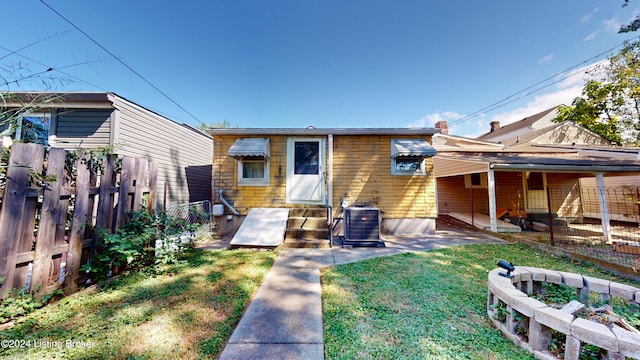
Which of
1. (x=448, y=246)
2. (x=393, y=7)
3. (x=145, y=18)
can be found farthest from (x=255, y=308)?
(x=145, y=18)

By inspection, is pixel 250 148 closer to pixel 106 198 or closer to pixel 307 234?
pixel 307 234

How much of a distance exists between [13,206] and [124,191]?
1.15 metres

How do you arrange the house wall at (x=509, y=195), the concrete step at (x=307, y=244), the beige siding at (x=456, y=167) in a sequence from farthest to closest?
the house wall at (x=509, y=195)
the beige siding at (x=456, y=167)
the concrete step at (x=307, y=244)

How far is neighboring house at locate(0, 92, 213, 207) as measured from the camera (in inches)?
228

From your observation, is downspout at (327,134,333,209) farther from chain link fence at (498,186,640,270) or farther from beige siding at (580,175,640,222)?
beige siding at (580,175,640,222)

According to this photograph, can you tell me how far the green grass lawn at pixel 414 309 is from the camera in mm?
1836

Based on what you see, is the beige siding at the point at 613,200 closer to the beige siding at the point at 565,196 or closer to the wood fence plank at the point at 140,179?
the beige siding at the point at 565,196

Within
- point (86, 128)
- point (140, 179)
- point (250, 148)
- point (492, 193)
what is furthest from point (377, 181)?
point (86, 128)

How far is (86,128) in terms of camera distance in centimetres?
599

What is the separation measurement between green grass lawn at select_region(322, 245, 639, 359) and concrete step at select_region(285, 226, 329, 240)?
5.50 feet

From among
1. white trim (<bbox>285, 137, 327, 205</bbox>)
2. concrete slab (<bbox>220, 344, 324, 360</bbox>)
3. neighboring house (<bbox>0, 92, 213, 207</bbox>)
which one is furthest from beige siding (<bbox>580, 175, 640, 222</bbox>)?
neighboring house (<bbox>0, 92, 213, 207</bbox>)

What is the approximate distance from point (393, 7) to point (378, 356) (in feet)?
33.3

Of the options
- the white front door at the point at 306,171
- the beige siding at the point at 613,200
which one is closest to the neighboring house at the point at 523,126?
the beige siding at the point at 613,200

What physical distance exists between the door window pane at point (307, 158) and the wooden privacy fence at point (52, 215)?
169 inches
